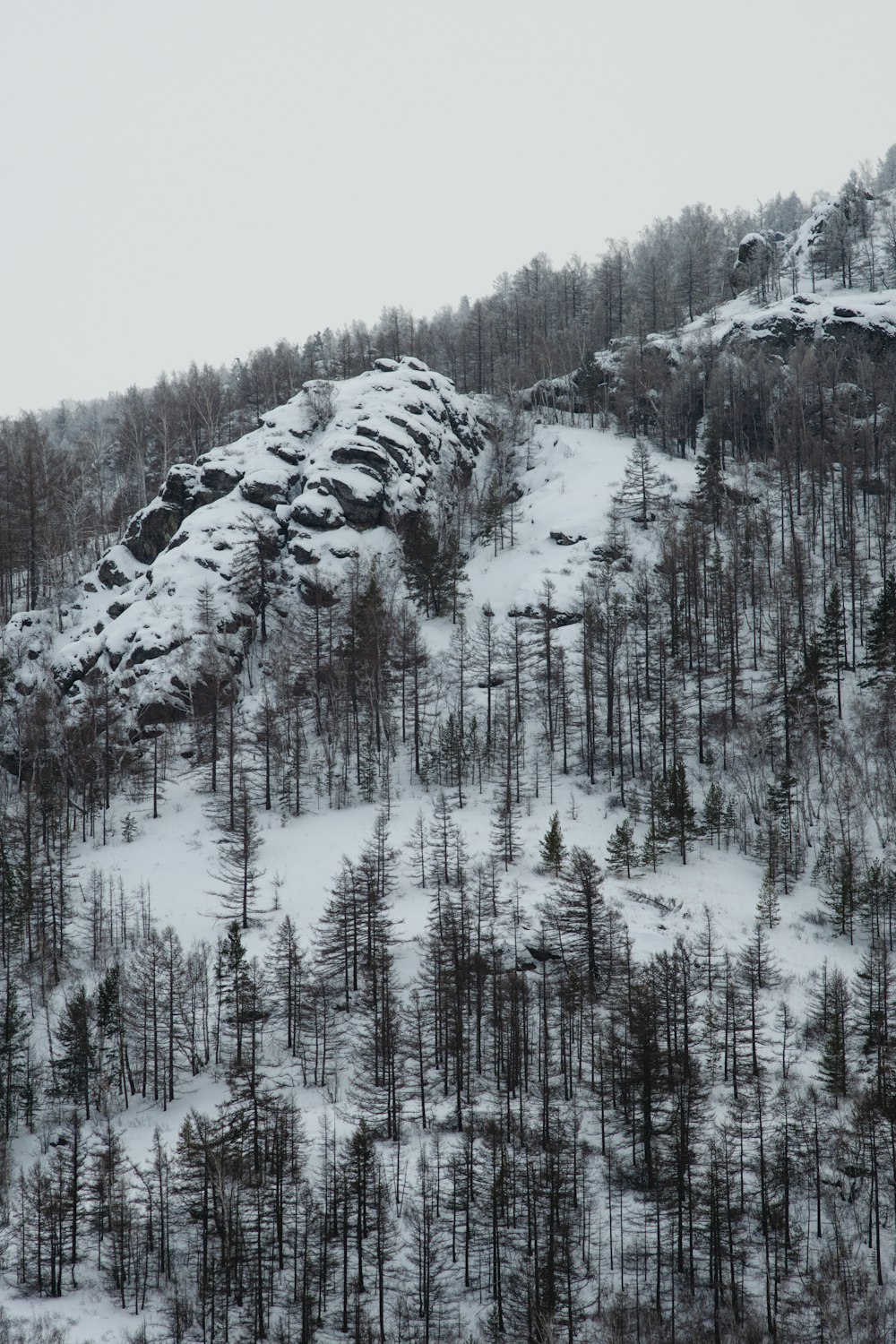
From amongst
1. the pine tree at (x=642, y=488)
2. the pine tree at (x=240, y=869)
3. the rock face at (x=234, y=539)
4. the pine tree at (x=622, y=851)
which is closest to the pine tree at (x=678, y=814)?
the pine tree at (x=622, y=851)

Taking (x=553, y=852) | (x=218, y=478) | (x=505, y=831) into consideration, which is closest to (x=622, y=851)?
(x=553, y=852)

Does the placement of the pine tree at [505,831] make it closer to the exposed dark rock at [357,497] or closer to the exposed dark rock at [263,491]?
the exposed dark rock at [357,497]

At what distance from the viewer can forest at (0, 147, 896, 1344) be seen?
35.7 m

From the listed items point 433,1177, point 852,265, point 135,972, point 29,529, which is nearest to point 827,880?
point 433,1177

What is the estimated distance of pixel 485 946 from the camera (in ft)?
156

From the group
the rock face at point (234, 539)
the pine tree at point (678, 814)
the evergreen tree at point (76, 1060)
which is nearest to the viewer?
the evergreen tree at point (76, 1060)

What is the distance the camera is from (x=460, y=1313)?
34.9 meters

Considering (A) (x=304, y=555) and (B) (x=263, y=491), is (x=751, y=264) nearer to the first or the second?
(B) (x=263, y=491)

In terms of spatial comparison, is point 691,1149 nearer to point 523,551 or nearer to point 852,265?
point 523,551

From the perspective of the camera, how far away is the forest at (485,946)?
3566 centimetres

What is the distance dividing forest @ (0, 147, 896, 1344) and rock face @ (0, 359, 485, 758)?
162cm

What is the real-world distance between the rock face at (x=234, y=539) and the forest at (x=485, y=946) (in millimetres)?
1623

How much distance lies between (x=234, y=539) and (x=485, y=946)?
5386 cm

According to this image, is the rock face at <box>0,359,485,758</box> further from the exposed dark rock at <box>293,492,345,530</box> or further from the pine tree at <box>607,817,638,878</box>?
the pine tree at <box>607,817,638,878</box>
